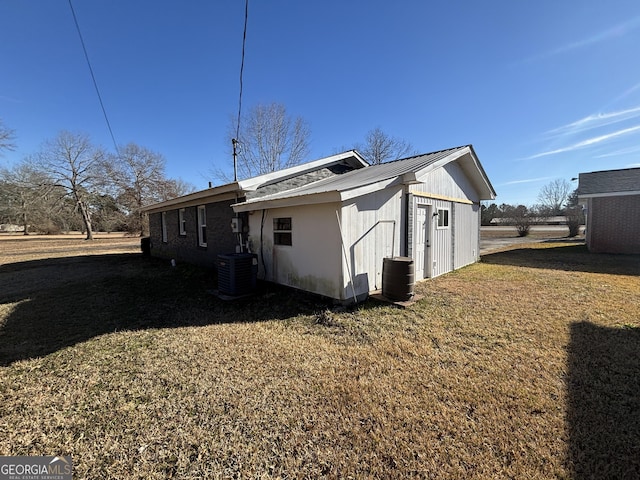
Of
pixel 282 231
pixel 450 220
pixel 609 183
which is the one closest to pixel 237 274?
pixel 282 231

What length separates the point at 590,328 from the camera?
4402 millimetres

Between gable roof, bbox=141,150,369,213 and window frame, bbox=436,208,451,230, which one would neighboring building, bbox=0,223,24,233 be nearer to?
gable roof, bbox=141,150,369,213

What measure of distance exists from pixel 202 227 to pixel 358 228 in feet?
23.3

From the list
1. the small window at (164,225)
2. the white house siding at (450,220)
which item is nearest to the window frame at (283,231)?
the white house siding at (450,220)

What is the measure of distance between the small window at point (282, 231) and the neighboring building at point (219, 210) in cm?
130

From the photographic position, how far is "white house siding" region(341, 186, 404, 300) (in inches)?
214

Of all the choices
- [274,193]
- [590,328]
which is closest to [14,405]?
[274,193]

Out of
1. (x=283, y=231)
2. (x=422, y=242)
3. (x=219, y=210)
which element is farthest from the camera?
(x=219, y=210)

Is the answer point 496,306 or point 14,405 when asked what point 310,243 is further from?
point 14,405

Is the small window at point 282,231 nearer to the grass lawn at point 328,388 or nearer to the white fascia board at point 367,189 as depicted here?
the grass lawn at point 328,388

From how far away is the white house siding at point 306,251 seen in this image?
5.45m

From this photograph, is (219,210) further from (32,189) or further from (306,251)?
(32,189)

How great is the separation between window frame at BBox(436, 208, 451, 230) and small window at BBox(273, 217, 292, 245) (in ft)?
14.9

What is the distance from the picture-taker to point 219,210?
8.91 m
